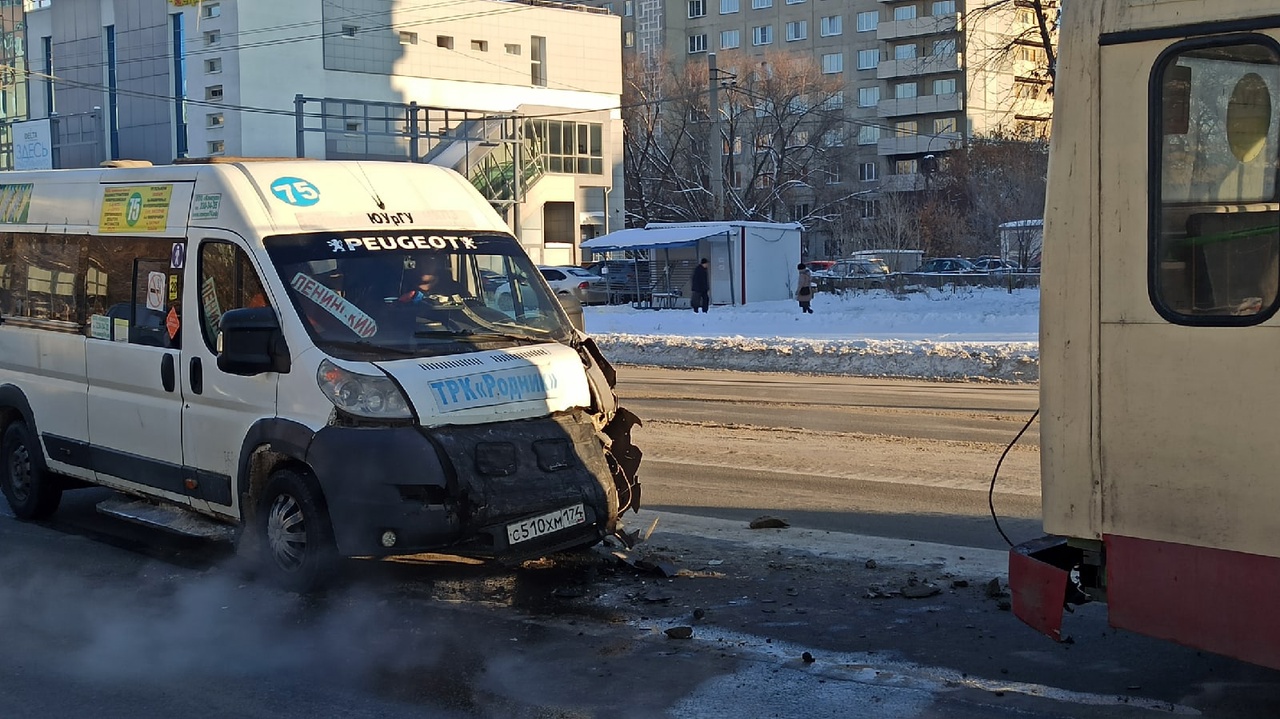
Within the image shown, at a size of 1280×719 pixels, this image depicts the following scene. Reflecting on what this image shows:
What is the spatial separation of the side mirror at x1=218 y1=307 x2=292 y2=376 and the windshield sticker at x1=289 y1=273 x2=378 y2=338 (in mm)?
237

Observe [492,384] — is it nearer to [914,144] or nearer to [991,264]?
[991,264]

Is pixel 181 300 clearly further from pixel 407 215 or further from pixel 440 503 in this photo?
pixel 440 503

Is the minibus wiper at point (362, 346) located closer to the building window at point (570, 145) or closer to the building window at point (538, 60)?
the building window at point (570, 145)

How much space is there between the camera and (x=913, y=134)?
301ft

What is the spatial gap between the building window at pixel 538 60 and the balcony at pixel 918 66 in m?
25.5

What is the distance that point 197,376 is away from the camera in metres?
7.77

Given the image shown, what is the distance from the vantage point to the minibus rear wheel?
30.5ft

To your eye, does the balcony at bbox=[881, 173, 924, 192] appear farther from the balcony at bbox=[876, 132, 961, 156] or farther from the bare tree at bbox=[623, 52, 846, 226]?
the bare tree at bbox=[623, 52, 846, 226]

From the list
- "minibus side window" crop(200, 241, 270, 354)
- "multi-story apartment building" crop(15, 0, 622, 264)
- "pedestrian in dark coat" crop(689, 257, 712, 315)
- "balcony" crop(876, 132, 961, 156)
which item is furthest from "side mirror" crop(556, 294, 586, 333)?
"balcony" crop(876, 132, 961, 156)

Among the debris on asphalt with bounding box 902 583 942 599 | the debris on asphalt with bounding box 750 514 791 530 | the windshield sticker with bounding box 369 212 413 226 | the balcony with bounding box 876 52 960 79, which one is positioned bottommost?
the debris on asphalt with bounding box 902 583 942 599

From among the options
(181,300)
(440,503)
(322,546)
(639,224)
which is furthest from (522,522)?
(639,224)

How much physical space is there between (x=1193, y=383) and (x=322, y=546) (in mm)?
4392

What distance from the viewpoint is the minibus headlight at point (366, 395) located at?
6832mm

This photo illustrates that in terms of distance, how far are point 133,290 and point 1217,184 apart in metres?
6.37
